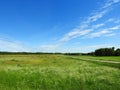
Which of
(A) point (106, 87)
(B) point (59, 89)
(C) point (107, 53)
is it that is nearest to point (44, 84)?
(B) point (59, 89)

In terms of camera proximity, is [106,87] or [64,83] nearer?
[106,87]

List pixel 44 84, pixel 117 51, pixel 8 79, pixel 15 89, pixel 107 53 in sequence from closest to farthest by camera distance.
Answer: pixel 15 89, pixel 44 84, pixel 8 79, pixel 117 51, pixel 107 53

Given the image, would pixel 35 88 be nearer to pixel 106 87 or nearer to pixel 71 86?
pixel 71 86

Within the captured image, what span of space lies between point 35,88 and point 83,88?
2.89 metres

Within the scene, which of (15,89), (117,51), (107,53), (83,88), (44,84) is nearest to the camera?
(15,89)

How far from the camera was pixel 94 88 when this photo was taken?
1230cm

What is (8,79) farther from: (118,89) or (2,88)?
(118,89)

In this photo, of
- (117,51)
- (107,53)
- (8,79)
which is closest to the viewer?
(8,79)

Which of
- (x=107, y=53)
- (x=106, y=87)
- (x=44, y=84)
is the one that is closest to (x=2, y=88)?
(x=44, y=84)

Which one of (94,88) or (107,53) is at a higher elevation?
(107,53)

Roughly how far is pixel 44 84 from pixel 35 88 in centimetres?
131

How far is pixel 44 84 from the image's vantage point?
1325 centimetres

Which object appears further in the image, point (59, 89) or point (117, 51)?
point (117, 51)

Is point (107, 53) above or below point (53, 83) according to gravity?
above
